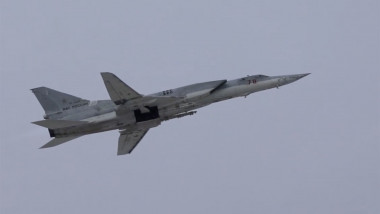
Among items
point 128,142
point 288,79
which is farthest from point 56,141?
point 288,79

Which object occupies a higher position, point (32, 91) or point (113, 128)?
point (32, 91)

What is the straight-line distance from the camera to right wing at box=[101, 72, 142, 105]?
200 ft

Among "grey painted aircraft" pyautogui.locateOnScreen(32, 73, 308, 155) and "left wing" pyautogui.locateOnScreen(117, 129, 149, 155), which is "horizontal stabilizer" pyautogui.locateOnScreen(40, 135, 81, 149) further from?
"left wing" pyautogui.locateOnScreen(117, 129, 149, 155)

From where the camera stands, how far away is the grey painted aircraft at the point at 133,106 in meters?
64.0

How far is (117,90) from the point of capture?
6197 cm

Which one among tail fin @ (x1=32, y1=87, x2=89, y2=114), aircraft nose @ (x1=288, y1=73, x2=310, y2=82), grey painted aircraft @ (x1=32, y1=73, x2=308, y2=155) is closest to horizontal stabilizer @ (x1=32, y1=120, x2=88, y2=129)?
grey painted aircraft @ (x1=32, y1=73, x2=308, y2=155)

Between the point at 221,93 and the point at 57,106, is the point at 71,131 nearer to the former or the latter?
the point at 57,106

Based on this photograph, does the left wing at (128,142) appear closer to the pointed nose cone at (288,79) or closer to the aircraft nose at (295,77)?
the pointed nose cone at (288,79)

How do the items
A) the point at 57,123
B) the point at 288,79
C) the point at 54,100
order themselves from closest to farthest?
the point at 57,123 < the point at 288,79 < the point at 54,100

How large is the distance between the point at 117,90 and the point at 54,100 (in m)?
6.97

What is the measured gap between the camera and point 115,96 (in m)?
Answer: 62.5


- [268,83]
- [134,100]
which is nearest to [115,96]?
[134,100]

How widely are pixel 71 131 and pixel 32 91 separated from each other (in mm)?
4793

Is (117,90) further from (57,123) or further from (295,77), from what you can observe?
(295,77)
